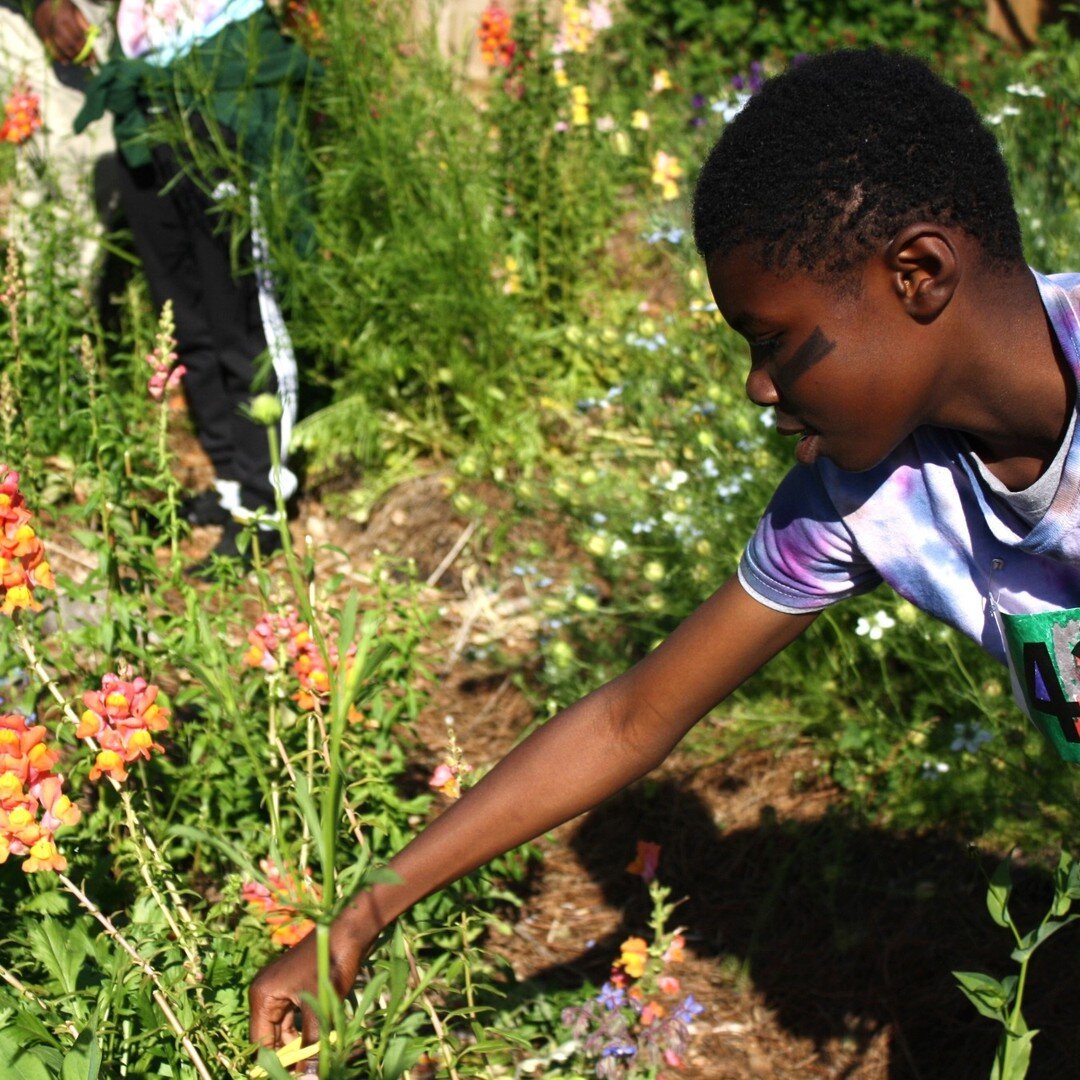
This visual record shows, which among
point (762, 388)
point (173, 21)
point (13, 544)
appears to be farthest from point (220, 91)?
point (762, 388)

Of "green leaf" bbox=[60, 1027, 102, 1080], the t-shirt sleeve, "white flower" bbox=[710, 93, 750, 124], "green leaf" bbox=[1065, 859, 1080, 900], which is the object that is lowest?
"green leaf" bbox=[60, 1027, 102, 1080]

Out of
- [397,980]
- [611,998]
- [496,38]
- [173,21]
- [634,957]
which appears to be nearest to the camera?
[397,980]

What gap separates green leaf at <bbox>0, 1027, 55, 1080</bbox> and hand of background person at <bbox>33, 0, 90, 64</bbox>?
11.0ft

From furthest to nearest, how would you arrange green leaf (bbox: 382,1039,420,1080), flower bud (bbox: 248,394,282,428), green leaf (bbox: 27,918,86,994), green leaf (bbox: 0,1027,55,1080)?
green leaf (bbox: 27,918,86,994) < green leaf (bbox: 0,1027,55,1080) < green leaf (bbox: 382,1039,420,1080) < flower bud (bbox: 248,394,282,428)

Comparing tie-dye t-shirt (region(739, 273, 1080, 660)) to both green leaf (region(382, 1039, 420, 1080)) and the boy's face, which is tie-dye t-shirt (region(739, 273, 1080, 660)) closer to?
the boy's face

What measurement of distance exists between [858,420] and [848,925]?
4.76 ft

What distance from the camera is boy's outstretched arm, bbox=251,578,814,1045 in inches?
61.7

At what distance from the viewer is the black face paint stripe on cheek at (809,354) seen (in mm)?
1371

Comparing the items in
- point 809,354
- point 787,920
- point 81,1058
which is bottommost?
point 787,920

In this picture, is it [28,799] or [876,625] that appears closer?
[28,799]

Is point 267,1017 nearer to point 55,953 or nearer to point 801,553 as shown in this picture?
point 55,953

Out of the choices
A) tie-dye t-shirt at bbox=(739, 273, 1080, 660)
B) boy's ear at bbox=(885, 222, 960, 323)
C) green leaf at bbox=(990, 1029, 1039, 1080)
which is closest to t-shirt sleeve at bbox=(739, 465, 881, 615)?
tie-dye t-shirt at bbox=(739, 273, 1080, 660)

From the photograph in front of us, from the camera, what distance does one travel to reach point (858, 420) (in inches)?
55.6

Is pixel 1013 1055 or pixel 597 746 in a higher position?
pixel 597 746
